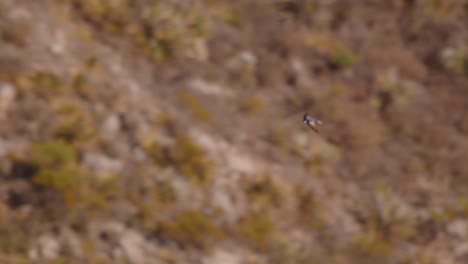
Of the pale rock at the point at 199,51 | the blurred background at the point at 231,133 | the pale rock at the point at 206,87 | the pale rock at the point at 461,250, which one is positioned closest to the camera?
the blurred background at the point at 231,133

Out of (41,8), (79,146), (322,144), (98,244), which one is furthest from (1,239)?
(322,144)

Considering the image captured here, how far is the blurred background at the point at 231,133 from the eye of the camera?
30.5 ft

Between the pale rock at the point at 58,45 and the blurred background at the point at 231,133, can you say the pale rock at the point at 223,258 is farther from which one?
the pale rock at the point at 58,45

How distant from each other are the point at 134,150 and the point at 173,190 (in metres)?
0.84

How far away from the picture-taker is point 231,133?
1170 centimetres

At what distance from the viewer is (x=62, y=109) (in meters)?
10.0

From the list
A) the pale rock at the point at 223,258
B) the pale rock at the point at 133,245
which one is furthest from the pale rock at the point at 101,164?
the pale rock at the point at 223,258

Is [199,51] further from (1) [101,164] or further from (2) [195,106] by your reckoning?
(1) [101,164]

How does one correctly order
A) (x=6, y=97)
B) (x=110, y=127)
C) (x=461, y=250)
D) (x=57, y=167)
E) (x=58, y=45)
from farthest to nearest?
(x=461, y=250), (x=58, y=45), (x=110, y=127), (x=6, y=97), (x=57, y=167)

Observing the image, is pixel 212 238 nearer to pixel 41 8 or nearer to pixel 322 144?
pixel 322 144

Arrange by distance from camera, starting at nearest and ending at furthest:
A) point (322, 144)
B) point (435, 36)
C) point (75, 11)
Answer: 1. point (75, 11)
2. point (322, 144)
3. point (435, 36)

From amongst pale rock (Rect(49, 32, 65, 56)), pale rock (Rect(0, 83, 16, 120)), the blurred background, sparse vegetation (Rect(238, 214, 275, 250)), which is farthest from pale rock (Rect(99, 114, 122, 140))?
sparse vegetation (Rect(238, 214, 275, 250))

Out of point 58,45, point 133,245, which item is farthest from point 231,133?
point 133,245

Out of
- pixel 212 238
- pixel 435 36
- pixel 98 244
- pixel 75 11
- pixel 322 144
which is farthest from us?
pixel 435 36
